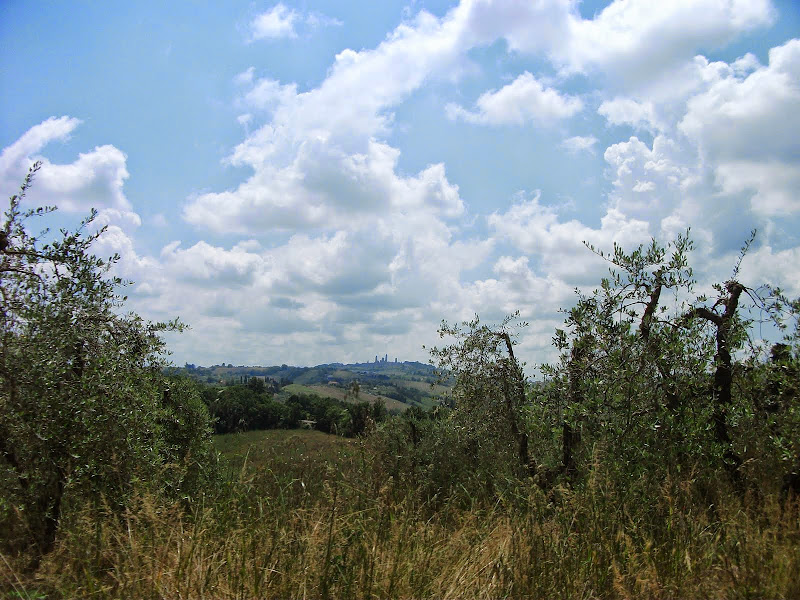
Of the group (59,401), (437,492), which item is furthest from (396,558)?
(59,401)

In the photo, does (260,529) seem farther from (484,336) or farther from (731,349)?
(484,336)

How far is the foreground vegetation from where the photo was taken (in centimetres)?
432

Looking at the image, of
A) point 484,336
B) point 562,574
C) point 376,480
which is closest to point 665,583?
point 562,574

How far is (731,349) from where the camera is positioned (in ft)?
27.0

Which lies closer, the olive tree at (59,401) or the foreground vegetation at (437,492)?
the foreground vegetation at (437,492)

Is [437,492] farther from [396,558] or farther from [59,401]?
[59,401]

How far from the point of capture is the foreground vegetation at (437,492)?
4.32 m

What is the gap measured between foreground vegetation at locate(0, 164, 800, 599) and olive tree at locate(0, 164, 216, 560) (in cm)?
3

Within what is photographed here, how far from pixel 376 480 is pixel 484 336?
8093mm

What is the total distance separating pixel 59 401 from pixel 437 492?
6002 millimetres

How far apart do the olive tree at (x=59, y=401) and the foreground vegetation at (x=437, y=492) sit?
0.11 feet

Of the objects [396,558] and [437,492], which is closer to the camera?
[396,558]

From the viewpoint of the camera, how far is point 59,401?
7.15 metres

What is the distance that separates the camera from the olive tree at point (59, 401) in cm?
684
